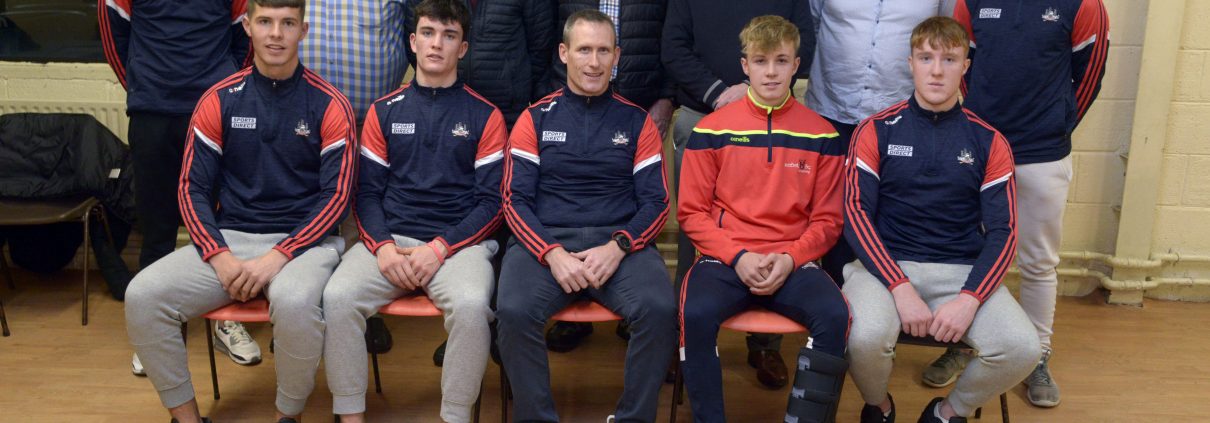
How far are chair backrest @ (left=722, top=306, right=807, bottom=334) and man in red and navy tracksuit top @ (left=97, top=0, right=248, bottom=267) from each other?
1.83 metres

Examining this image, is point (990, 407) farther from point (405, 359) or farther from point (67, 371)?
point (67, 371)

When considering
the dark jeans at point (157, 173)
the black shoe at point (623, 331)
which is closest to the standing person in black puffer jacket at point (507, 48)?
the black shoe at point (623, 331)

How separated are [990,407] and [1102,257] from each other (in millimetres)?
1413

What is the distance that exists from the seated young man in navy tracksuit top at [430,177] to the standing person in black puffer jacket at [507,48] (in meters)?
0.18

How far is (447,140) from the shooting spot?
274 centimetres

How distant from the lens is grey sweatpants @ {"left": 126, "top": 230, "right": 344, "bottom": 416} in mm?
2432

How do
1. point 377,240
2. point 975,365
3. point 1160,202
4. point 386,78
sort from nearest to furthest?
point 975,365 < point 377,240 < point 386,78 < point 1160,202

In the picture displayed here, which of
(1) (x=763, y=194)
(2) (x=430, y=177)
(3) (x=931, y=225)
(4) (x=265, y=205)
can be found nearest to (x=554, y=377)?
(2) (x=430, y=177)

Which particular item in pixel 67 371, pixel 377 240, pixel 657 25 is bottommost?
pixel 67 371

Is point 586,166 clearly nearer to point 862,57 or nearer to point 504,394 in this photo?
point 504,394

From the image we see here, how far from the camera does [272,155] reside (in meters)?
2.69

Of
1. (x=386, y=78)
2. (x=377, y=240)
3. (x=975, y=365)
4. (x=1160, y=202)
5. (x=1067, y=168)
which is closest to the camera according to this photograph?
(x=975, y=365)

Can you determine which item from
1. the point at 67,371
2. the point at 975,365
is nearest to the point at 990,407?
the point at 975,365

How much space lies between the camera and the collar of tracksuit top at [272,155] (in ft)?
8.72
